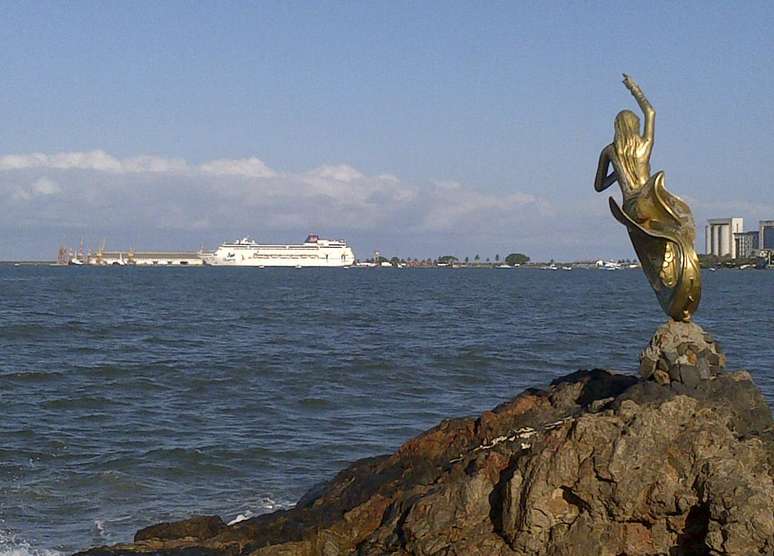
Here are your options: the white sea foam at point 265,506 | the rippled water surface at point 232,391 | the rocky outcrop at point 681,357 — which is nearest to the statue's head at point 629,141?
the rocky outcrop at point 681,357

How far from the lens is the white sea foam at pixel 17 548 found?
9094 mm

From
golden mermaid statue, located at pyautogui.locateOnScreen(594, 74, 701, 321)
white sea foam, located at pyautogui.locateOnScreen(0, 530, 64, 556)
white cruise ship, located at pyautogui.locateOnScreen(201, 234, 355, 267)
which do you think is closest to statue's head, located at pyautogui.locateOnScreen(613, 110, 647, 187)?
golden mermaid statue, located at pyautogui.locateOnScreen(594, 74, 701, 321)

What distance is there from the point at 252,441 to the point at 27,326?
20.6 m

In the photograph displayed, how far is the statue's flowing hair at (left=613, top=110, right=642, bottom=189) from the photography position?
25.6ft

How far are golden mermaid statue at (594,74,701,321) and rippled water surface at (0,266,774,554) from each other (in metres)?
5.33

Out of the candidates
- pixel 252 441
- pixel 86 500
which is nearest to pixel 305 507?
pixel 86 500

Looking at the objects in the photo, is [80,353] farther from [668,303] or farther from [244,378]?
[668,303]

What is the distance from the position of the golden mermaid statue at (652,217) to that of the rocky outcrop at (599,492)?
72 cm

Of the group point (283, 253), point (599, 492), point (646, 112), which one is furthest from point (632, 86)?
point (283, 253)

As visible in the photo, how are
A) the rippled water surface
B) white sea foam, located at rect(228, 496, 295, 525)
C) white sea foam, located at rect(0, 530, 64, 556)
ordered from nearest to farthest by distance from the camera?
white sea foam, located at rect(0, 530, 64, 556) → white sea foam, located at rect(228, 496, 295, 525) → the rippled water surface

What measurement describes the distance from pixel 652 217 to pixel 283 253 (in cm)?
14493

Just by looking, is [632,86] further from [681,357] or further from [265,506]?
[265,506]

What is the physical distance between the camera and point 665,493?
19.0 ft

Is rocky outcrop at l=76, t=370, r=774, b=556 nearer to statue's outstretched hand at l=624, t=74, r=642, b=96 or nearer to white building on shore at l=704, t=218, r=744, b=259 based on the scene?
statue's outstretched hand at l=624, t=74, r=642, b=96
